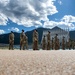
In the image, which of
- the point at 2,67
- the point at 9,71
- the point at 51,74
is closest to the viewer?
the point at 51,74

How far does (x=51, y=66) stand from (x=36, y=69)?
586 millimetres

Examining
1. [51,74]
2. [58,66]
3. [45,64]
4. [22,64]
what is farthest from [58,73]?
[22,64]

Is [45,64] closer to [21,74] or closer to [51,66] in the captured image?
[51,66]

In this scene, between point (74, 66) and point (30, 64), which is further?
point (30, 64)

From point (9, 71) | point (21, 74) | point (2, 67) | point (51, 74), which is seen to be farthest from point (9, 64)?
point (51, 74)

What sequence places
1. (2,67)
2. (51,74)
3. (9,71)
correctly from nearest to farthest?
(51,74) < (9,71) < (2,67)

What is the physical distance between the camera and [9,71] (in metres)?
7.21

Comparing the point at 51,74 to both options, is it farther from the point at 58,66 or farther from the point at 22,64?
the point at 22,64

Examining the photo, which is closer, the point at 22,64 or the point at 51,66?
the point at 51,66

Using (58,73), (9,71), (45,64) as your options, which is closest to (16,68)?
(9,71)

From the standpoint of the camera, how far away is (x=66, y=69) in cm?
698

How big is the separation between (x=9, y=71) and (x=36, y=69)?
919mm

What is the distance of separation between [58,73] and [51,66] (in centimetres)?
88

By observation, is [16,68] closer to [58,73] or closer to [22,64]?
[22,64]
